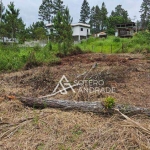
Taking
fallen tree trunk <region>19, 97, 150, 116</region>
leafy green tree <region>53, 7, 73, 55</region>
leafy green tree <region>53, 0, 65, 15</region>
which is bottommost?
fallen tree trunk <region>19, 97, 150, 116</region>

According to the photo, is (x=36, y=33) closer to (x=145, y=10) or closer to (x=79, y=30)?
(x=79, y=30)

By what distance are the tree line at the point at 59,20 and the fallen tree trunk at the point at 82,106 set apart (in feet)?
26.4

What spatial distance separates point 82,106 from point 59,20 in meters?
9.09

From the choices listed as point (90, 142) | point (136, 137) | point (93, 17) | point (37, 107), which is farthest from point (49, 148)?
point (93, 17)

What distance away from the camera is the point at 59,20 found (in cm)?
1109

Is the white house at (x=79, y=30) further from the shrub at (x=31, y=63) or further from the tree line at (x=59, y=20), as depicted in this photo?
the shrub at (x=31, y=63)

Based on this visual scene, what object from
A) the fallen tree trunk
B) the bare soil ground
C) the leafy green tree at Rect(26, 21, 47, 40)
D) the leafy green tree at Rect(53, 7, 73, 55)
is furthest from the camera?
the leafy green tree at Rect(26, 21, 47, 40)

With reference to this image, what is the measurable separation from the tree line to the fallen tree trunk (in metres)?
8.06

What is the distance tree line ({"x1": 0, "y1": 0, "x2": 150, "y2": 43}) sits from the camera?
437 inches

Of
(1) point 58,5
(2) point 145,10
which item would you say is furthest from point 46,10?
(2) point 145,10

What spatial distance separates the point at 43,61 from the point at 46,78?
10.0 feet

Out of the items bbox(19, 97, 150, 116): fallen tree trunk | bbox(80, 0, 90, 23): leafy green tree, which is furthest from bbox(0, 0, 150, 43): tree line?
bbox(19, 97, 150, 116): fallen tree trunk

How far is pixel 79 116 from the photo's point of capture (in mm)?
2646

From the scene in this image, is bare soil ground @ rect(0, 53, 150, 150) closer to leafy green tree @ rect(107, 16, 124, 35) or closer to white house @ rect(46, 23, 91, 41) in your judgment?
white house @ rect(46, 23, 91, 41)
